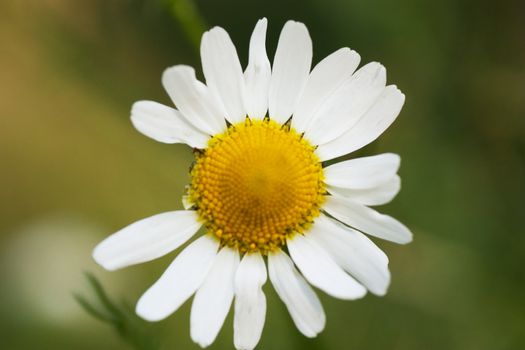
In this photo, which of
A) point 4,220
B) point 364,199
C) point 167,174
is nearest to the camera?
point 364,199

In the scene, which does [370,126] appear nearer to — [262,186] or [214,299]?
[262,186]

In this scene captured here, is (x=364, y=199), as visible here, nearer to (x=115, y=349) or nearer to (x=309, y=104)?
(x=309, y=104)

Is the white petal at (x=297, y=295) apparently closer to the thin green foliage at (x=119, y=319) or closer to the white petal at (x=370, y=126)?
the white petal at (x=370, y=126)

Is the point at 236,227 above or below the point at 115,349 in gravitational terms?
above

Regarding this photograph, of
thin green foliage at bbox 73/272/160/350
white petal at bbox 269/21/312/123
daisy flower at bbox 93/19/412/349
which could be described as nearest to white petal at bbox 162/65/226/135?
daisy flower at bbox 93/19/412/349

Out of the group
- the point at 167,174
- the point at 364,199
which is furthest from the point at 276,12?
the point at 364,199

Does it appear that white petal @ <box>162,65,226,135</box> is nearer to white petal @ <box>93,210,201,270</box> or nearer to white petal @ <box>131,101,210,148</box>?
white petal @ <box>131,101,210,148</box>

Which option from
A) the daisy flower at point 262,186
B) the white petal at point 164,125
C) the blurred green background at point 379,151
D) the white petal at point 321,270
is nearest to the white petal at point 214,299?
the daisy flower at point 262,186

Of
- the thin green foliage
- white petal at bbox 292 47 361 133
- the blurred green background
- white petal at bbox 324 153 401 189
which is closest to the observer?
white petal at bbox 324 153 401 189
